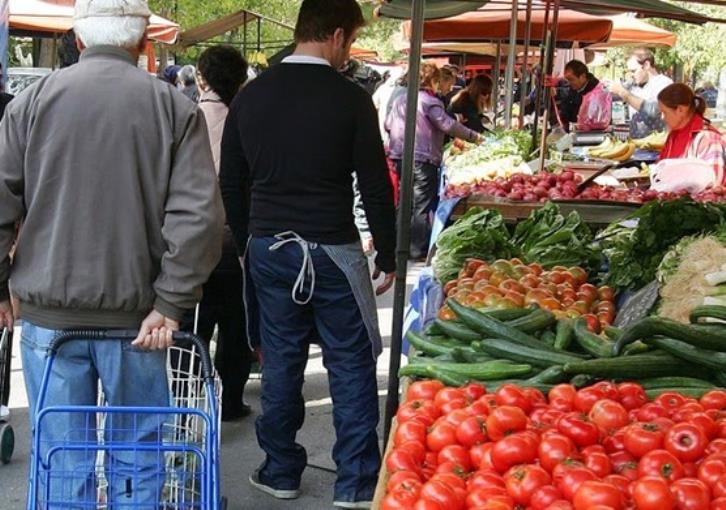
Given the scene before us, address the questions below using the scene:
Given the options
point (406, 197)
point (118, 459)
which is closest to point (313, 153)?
point (406, 197)

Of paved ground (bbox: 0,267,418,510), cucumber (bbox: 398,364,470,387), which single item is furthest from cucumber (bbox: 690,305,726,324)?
paved ground (bbox: 0,267,418,510)

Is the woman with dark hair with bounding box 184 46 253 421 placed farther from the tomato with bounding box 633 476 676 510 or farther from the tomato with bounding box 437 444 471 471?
the tomato with bounding box 633 476 676 510

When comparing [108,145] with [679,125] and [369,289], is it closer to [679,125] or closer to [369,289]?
[369,289]

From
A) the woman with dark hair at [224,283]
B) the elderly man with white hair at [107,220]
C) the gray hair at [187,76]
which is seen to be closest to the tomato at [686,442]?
the elderly man with white hair at [107,220]

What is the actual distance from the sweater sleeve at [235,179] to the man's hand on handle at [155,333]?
5.39 ft

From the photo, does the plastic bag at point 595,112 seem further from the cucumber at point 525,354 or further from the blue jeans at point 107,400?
the blue jeans at point 107,400

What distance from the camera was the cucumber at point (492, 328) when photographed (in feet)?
13.7

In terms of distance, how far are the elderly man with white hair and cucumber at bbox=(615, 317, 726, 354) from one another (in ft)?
4.85

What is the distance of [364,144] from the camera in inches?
193

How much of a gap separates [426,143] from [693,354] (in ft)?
30.5

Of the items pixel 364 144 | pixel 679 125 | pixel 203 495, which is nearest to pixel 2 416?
pixel 364 144

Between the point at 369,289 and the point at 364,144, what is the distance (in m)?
0.67

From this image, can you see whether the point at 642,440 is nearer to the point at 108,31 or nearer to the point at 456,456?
the point at 456,456

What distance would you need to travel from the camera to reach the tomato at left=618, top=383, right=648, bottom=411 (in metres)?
3.50
